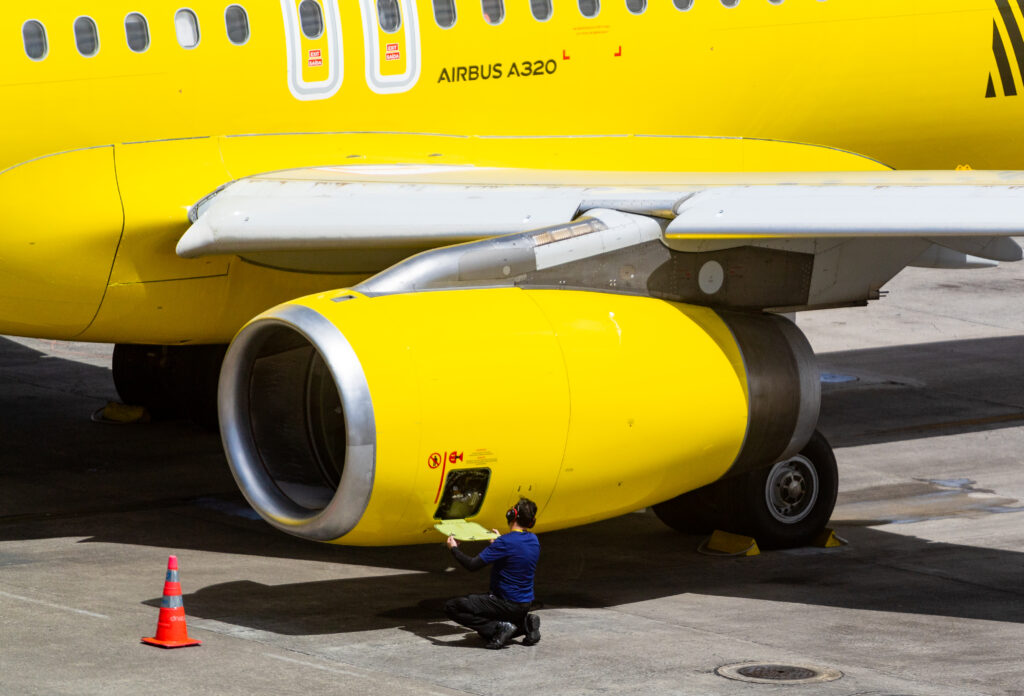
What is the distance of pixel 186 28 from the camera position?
14.2 meters

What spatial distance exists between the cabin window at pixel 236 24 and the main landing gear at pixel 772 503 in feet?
17.0

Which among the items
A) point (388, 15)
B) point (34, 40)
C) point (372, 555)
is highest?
point (388, 15)

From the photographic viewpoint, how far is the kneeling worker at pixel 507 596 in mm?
11672

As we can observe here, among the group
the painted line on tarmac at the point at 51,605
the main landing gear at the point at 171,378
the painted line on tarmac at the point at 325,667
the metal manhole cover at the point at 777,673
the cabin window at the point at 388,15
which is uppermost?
the cabin window at the point at 388,15

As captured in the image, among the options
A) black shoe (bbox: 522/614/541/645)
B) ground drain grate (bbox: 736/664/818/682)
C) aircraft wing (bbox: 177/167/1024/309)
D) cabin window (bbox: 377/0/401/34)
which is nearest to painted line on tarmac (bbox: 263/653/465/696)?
black shoe (bbox: 522/614/541/645)

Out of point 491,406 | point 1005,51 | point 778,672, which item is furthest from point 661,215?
point 1005,51

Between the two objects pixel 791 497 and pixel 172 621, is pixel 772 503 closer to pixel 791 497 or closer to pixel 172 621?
pixel 791 497

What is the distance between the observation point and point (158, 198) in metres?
13.8

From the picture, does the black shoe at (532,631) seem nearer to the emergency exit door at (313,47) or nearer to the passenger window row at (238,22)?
the emergency exit door at (313,47)

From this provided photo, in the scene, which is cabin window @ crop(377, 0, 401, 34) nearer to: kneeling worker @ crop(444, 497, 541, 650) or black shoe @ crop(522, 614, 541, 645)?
kneeling worker @ crop(444, 497, 541, 650)

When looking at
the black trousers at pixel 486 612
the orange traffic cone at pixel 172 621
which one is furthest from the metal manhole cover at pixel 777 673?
the orange traffic cone at pixel 172 621

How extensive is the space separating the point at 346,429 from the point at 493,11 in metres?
5.03

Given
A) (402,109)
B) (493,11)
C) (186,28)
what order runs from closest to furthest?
(186,28) < (402,109) < (493,11)

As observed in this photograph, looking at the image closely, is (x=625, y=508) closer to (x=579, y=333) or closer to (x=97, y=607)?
(x=579, y=333)
